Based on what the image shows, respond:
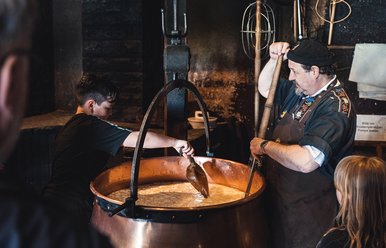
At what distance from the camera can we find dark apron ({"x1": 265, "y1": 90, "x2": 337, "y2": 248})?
3.32 m

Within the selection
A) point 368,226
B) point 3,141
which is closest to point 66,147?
point 368,226

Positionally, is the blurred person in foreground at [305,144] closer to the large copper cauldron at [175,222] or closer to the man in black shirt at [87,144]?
the large copper cauldron at [175,222]

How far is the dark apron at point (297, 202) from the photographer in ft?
10.9

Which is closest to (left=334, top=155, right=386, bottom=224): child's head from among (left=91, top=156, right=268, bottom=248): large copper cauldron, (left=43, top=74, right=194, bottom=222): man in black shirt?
(left=91, top=156, right=268, bottom=248): large copper cauldron

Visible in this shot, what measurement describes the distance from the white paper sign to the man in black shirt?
2062mm

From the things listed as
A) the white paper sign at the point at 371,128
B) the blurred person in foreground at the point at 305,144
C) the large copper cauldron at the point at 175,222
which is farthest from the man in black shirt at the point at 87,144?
the white paper sign at the point at 371,128

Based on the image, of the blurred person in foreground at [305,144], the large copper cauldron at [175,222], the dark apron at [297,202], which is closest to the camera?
the large copper cauldron at [175,222]

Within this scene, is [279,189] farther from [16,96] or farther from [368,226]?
[16,96]

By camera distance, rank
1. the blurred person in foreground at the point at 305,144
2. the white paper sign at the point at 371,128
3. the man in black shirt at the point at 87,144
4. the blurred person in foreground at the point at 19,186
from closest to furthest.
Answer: the blurred person in foreground at the point at 19,186 → the blurred person in foreground at the point at 305,144 → the man in black shirt at the point at 87,144 → the white paper sign at the point at 371,128

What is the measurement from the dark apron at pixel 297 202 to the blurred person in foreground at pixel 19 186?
254cm

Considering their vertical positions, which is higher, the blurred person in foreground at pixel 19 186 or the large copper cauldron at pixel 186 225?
the blurred person in foreground at pixel 19 186

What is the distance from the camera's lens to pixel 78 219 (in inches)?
38.1

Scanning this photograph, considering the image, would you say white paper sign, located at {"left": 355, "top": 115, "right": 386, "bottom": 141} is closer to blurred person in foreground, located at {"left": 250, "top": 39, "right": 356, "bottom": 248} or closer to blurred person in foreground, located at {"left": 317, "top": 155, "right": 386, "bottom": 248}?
blurred person in foreground, located at {"left": 250, "top": 39, "right": 356, "bottom": 248}

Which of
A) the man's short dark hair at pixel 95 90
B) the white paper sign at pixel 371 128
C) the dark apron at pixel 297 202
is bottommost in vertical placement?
the dark apron at pixel 297 202
